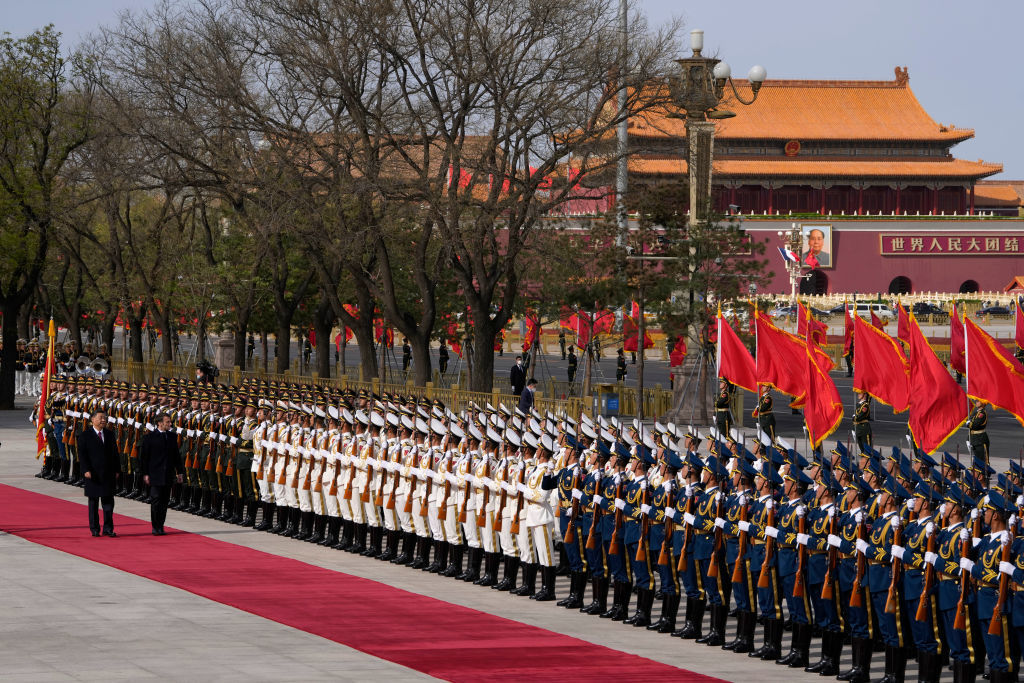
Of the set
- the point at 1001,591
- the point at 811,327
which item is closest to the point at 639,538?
the point at 1001,591

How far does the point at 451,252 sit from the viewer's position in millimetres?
25859

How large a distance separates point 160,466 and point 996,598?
10195 mm

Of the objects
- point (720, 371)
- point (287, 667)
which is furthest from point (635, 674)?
point (720, 371)

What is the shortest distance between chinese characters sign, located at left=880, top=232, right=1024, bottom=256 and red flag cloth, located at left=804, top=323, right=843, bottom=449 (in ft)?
192

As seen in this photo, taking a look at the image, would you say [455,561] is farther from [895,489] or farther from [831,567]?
[895,489]

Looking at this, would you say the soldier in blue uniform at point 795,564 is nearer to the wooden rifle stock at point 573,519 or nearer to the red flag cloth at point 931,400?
Answer: the wooden rifle stock at point 573,519

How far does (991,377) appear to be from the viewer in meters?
15.3

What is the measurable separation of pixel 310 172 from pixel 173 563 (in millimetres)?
14100

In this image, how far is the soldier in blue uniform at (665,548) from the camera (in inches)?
477

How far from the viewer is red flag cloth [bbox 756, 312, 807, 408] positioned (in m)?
18.1

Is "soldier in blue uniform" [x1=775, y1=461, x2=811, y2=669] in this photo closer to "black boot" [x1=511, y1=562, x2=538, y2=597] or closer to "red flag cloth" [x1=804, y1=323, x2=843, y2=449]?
"black boot" [x1=511, y1=562, x2=538, y2=597]

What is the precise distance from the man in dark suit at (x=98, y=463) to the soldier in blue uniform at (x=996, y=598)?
9843 mm

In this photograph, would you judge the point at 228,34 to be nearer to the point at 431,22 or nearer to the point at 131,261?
the point at 431,22

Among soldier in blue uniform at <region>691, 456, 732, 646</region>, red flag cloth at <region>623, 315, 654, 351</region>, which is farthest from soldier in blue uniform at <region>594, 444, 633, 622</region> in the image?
red flag cloth at <region>623, 315, 654, 351</region>
